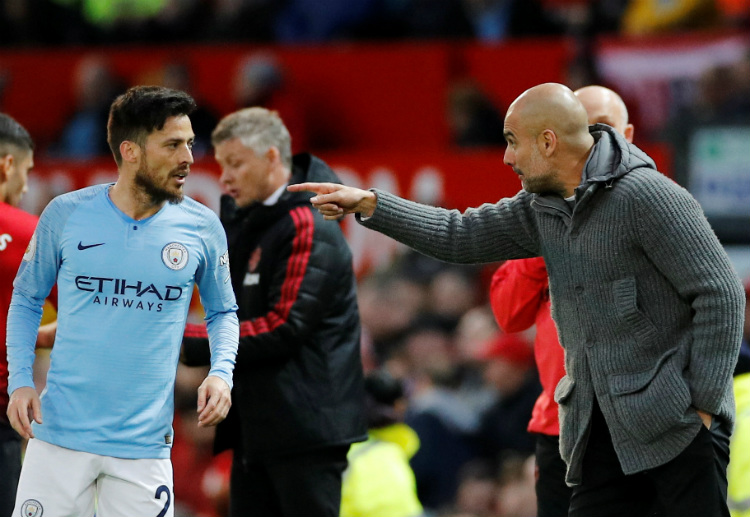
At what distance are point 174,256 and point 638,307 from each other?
1513 millimetres

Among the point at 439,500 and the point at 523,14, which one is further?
the point at 523,14

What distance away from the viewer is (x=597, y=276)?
4.15 metres

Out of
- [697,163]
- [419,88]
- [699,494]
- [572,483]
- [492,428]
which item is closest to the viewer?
[699,494]

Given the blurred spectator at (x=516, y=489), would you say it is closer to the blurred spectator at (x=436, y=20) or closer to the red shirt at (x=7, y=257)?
the red shirt at (x=7, y=257)

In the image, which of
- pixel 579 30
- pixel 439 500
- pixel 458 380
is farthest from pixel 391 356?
pixel 579 30

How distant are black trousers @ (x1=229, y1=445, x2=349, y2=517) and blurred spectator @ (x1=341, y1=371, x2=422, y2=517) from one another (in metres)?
0.59

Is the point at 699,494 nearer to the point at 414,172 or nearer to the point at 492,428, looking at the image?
the point at 492,428

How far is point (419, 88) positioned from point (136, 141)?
263 inches

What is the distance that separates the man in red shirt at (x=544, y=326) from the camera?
16.3ft

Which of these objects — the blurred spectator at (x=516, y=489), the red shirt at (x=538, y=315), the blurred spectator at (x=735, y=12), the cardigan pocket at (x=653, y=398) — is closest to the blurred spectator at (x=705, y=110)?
the blurred spectator at (x=735, y=12)

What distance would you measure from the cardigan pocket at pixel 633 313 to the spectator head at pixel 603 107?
3.76 feet

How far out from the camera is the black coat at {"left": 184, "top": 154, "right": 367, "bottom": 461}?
5.27m

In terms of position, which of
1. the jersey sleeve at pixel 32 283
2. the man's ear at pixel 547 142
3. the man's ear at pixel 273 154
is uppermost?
the man's ear at pixel 273 154

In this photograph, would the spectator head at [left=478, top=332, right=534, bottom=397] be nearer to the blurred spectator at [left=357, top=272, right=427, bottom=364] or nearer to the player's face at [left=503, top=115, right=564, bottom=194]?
the blurred spectator at [left=357, top=272, right=427, bottom=364]
